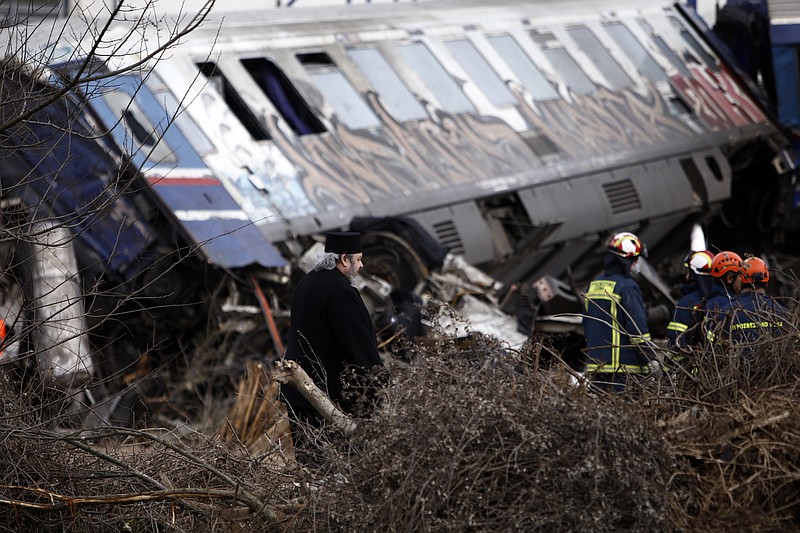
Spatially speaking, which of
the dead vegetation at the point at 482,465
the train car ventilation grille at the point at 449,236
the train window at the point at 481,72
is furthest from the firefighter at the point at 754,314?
the train window at the point at 481,72

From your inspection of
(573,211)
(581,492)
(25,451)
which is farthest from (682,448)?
(573,211)

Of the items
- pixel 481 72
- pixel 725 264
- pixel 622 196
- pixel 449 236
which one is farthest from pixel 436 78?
pixel 725 264

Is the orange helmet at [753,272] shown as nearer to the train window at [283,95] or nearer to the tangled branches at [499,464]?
the tangled branches at [499,464]

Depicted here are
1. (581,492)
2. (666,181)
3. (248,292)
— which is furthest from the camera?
(666,181)

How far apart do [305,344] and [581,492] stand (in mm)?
2374

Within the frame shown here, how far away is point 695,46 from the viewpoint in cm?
1672

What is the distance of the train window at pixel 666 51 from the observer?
53.0ft

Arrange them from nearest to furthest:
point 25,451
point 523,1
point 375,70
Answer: point 25,451 → point 375,70 → point 523,1

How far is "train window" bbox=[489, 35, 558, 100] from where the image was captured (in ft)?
47.4

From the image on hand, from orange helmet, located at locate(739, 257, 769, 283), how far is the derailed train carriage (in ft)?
11.7

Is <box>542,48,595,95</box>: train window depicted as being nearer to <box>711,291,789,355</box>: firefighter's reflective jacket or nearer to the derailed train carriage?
the derailed train carriage

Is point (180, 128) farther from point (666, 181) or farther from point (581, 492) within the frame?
point (581, 492)

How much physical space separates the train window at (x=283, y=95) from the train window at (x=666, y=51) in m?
5.76

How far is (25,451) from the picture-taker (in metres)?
6.05
